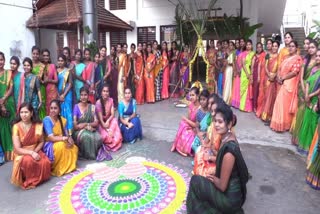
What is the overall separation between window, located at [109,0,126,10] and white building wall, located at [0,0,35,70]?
13.9 feet

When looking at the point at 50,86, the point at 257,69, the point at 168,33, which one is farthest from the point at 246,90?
the point at 168,33

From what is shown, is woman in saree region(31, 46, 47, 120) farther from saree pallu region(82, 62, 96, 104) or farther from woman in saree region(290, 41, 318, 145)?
woman in saree region(290, 41, 318, 145)

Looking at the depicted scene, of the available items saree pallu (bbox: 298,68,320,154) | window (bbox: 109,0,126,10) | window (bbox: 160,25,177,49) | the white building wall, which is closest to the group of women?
the white building wall

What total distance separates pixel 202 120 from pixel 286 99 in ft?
5.91

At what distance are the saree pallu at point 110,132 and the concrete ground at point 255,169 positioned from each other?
0.15 meters

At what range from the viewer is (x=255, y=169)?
12.6 ft

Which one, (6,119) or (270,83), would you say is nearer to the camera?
(6,119)

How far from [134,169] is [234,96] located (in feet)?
12.3

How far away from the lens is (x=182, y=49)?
8742 millimetres

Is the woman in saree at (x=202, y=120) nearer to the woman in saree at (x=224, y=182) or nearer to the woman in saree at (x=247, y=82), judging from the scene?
the woman in saree at (x=224, y=182)

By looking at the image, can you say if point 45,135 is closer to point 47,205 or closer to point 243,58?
point 47,205

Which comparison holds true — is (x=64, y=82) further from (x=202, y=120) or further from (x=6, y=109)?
(x=202, y=120)

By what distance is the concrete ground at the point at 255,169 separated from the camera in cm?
300

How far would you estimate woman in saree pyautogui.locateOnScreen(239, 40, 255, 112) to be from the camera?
20.5 feet
